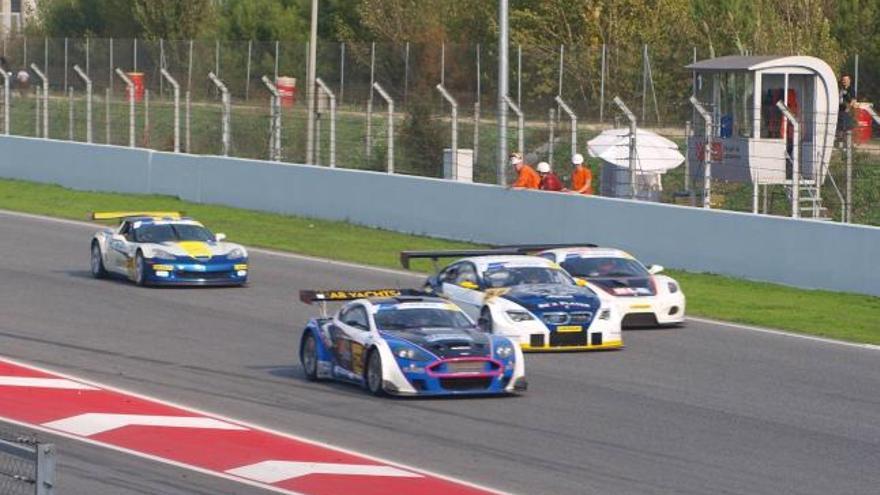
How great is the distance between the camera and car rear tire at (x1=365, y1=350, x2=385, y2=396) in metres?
18.1

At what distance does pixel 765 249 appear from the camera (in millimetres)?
28016

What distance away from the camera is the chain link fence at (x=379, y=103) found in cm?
3747

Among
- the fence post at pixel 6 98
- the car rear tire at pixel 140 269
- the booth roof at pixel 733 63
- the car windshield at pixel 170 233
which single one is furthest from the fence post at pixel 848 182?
the fence post at pixel 6 98

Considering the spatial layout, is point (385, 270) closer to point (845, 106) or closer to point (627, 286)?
point (627, 286)

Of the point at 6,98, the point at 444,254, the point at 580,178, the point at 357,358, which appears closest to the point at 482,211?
the point at 580,178

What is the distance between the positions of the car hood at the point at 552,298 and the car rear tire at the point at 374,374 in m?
3.54

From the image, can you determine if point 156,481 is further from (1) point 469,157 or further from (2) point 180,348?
(1) point 469,157

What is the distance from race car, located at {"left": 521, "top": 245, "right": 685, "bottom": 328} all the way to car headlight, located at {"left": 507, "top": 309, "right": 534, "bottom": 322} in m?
1.98

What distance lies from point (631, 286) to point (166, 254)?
7255 millimetres

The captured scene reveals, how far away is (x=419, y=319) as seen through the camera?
746 inches

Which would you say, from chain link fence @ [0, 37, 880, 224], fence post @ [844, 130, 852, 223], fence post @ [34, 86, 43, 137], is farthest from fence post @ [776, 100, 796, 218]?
fence post @ [34, 86, 43, 137]

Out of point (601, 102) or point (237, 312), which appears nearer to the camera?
point (237, 312)

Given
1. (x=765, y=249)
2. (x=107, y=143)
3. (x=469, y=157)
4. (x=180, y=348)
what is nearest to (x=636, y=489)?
(x=180, y=348)

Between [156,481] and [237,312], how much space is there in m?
11.2
